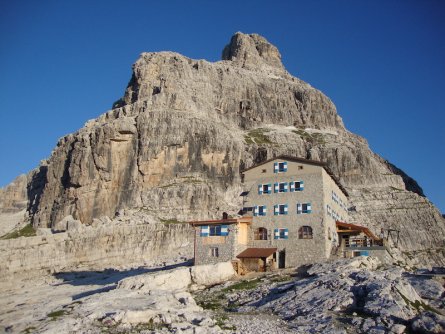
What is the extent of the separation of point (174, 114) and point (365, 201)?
62.7 m

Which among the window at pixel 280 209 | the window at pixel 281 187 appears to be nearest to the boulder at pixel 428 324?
the window at pixel 280 209

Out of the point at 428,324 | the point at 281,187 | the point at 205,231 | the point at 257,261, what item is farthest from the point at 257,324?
the point at 281,187

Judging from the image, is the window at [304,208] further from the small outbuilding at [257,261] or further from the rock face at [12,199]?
the rock face at [12,199]

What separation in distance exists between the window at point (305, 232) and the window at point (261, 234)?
485 centimetres

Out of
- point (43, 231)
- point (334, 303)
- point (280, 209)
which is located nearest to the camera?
point (334, 303)

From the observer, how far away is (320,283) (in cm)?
4284

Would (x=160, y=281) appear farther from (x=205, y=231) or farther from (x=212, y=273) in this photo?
(x=205, y=231)

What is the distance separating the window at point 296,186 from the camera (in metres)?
60.1

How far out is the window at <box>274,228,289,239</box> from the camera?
5931 cm

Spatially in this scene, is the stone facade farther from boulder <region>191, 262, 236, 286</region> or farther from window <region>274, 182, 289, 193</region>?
boulder <region>191, 262, 236, 286</region>

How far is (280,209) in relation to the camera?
199ft

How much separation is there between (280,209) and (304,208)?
3.26 m

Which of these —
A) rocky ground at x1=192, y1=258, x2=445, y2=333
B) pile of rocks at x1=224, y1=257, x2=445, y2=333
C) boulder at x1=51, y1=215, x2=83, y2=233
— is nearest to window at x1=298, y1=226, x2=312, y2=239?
rocky ground at x1=192, y1=258, x2=445, y2=333

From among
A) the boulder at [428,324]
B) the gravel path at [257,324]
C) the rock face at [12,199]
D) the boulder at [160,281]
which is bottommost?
the gravel path at [257,324]
